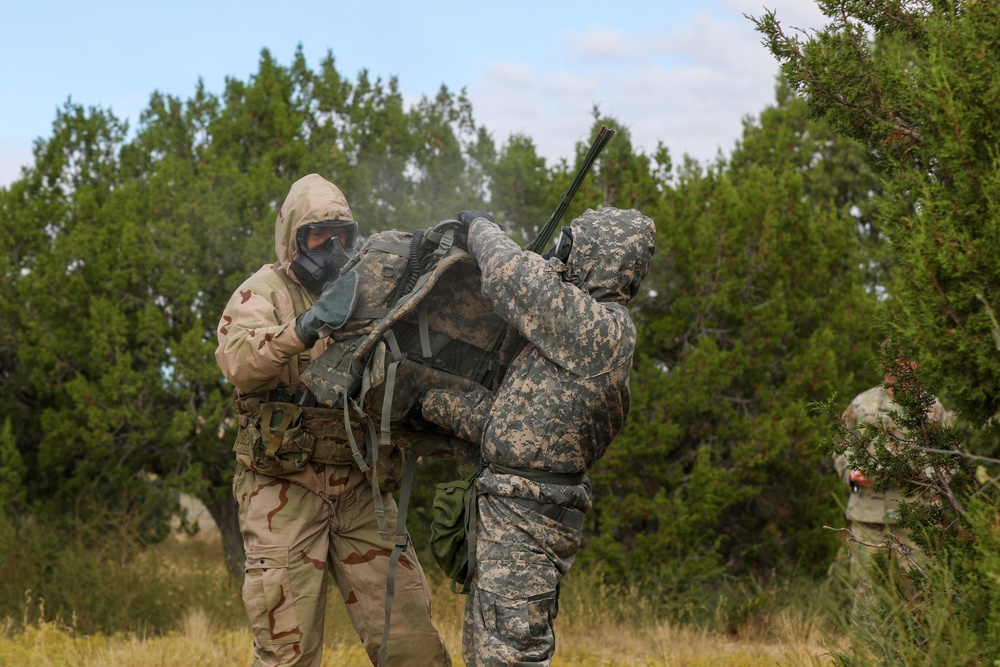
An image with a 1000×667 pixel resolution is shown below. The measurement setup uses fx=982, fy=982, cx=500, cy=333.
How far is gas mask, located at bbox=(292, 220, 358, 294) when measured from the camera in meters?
4.31

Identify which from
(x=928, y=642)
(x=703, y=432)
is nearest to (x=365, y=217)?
(x=703, y=432)

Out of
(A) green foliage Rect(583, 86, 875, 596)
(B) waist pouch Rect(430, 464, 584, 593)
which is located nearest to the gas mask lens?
(B) waist pouch Rect(430, 464, 584, 593)

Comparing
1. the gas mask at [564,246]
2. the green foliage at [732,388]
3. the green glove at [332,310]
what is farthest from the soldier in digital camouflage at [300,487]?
the green foliage at [732,388]

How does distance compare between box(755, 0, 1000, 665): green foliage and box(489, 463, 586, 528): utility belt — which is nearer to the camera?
box(755, 0, 1000, 665): green foliage

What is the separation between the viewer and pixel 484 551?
11.6ft

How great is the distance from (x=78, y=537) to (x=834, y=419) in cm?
738

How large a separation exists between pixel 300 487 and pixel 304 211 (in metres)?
1.21

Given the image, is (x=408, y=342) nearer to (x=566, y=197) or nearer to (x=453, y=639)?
(x=566, y=197)

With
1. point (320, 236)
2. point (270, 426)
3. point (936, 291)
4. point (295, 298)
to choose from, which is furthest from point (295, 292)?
point (936, 291)

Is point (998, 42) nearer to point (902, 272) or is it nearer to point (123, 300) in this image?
point (902, 272)

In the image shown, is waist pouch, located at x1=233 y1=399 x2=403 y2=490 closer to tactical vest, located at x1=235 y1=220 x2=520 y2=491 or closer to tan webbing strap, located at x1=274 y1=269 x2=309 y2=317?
tactical vest, located at x1=235 y1=220 x2=520 y2=491

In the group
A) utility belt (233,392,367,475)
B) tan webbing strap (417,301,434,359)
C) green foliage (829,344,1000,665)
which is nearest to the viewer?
green foliage (829,344,1000,665)

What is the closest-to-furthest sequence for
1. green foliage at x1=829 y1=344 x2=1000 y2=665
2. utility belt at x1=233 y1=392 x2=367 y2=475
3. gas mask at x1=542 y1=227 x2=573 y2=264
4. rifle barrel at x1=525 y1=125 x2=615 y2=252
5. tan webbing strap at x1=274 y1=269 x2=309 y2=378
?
green foliage at x1=829 y1=344 x2=1000 y2=665
gas mask at x1=542 y1=227 x2=573 y2=264
rifle barrel at x1=525 y1=125 x2=615 y2=252
utility belt at x1=233 y1=392 x2=367 y2=475
tan webbing strap at x1=274 y1=269 x2=309 y2=378

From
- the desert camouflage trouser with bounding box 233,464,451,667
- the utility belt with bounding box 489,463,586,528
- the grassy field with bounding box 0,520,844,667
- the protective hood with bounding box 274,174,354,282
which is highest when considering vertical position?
the protective hood with bounding box 274,174,354,282
